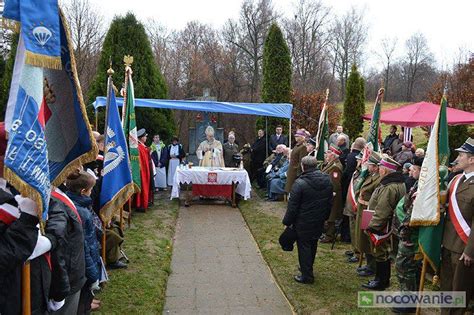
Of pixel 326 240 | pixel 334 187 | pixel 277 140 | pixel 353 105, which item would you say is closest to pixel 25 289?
pixel 334 187

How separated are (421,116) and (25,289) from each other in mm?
11118

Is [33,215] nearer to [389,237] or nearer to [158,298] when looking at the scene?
[158,298]

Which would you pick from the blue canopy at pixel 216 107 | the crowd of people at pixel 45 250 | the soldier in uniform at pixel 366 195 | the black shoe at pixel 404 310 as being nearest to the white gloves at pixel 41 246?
the crowd of people at pixel 45 250

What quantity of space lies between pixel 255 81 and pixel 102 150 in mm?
22100

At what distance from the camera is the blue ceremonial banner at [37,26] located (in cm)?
270

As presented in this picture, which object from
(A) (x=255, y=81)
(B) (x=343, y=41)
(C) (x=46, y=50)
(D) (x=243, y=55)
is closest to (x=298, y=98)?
(A) (x=255, y=81)

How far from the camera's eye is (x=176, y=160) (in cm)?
1404

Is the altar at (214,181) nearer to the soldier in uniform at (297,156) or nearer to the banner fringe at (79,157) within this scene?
the soldier in uniform at (297,156)

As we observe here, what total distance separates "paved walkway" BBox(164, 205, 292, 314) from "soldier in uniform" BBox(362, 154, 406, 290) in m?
1.38

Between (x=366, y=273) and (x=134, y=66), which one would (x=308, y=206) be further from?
(x=134, y=66)

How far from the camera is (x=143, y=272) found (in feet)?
21.7

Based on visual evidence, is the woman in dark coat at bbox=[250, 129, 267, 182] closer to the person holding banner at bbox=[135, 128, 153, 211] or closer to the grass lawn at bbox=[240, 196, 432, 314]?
the person holding banner at bbox=[135, 128, 153, 211]

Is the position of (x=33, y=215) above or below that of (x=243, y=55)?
below

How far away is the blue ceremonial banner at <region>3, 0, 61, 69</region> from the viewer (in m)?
2.70
